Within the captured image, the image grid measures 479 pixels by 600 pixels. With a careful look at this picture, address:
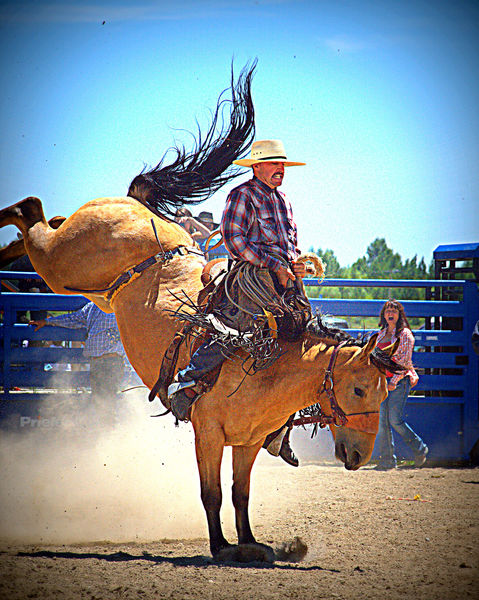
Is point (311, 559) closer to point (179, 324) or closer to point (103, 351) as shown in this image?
point (179, 324)

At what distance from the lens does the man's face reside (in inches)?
187

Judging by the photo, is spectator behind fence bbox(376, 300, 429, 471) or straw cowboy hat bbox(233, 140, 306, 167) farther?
spectator behind fence bbox(376, 300, 429, 471)

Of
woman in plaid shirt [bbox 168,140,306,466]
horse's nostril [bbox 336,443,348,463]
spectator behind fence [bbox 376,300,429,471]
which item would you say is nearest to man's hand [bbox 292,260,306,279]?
woman in plaid shirt [bbox 168,140,306,466]

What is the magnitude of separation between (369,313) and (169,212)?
3901mm

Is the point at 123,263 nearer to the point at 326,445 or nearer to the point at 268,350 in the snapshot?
the point at 268,350

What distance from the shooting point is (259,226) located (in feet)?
15.5

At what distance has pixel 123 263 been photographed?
5.17 meters

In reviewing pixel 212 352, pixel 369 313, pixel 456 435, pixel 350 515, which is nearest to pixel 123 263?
pixel 212 352

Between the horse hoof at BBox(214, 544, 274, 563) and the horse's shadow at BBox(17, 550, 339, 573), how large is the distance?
0.12 ft

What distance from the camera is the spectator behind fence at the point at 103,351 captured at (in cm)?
770

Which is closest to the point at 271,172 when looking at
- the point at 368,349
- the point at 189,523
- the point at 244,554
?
the point at 368,349

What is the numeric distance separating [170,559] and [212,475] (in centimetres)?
57

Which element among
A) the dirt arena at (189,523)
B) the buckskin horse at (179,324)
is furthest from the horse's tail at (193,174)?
the dirt arena at (189,523)

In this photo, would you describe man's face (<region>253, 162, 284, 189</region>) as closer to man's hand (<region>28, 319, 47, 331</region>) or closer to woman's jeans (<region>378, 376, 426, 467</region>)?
woman's jeans (<region>378, 376, 426, 467</region>)
